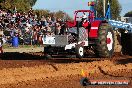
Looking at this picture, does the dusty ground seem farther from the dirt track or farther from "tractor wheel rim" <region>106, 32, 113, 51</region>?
"tractor wheel rim" <region>106, 32, 113, 51</region>

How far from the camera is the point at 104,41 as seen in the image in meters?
17.3

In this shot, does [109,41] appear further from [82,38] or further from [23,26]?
[23,26]

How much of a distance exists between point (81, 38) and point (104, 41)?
39.2 inches

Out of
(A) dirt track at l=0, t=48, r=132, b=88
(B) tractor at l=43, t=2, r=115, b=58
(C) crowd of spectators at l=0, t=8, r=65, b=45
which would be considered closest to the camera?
(A) dirt track at l=0, t=48, r=132, b=88

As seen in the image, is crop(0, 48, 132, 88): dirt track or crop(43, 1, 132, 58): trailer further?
crop(43, 1, 132, 58): trailer

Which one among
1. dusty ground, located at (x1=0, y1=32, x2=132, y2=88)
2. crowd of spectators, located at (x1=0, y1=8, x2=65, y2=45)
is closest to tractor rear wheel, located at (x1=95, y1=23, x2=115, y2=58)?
dusty ground, located at (x1=0, y1=32, x2=132, y2=88)

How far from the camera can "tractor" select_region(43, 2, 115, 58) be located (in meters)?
17.0

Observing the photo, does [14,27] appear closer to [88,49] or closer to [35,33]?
[35,33]

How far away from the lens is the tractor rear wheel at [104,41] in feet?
56.5

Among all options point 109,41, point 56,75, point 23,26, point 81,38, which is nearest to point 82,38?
point 81,38

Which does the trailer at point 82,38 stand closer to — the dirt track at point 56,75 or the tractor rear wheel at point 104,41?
the tractor rear wheel at point 104,41

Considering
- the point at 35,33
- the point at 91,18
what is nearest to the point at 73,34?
the point at 91,18

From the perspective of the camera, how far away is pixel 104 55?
1748 centimetres

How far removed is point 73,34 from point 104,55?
161 cm
